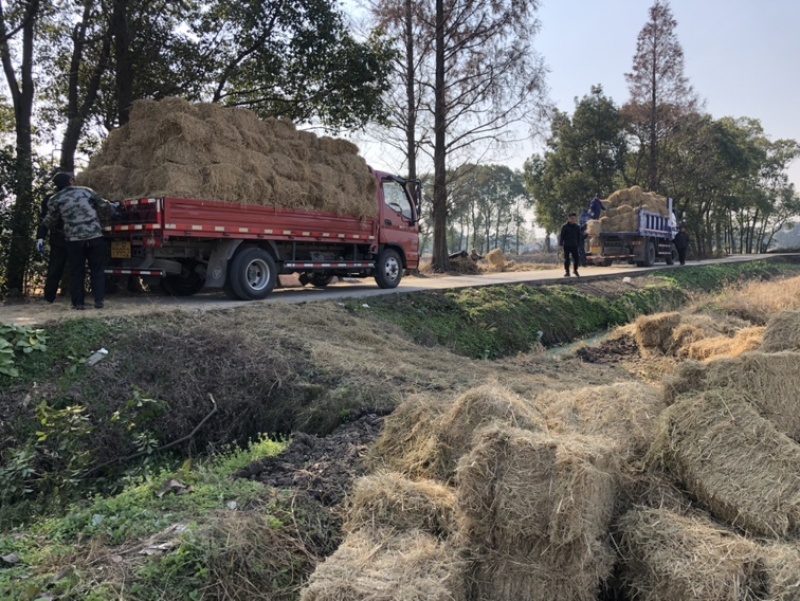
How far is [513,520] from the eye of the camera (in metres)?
2.89

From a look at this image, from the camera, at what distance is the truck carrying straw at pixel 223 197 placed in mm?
9516

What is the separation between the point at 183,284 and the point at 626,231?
17269mm

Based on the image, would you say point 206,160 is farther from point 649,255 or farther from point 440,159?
point 649,255

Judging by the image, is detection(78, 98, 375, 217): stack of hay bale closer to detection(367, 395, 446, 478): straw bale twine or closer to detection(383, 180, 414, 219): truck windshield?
detection(383, 180, 414, 219): truck windshield

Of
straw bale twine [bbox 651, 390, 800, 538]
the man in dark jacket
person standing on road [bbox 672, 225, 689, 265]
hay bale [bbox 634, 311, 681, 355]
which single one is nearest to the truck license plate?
straw bale twine [bbox 651, 390, 800, 538]

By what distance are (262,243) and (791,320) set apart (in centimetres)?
828

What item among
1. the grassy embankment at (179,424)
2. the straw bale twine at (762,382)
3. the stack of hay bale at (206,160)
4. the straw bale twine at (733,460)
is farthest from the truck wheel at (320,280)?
the straw bale twine at (733,460)

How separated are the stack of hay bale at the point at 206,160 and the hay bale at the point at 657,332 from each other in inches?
249

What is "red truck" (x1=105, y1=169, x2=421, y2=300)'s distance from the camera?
944 centimetres

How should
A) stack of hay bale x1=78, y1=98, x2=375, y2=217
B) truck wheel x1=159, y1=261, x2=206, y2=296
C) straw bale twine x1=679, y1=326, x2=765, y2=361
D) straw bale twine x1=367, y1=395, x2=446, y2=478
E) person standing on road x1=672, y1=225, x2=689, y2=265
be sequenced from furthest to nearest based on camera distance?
1. person standing on road x1=672, y1=225, x2=689, y2=265
2. truck wheel x1=159, y1=261, x2=206, y2=296
3. stack of hay bale x1=78, y1=98, x2=375, y2=217
4. straw bale twine x1=679, y1=326, x2=765, y2=361
5. straw bale twine x1=367, y1=395, x2=446, y2=478

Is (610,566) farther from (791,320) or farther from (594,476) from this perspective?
(791,320)

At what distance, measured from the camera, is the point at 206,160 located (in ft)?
32.1

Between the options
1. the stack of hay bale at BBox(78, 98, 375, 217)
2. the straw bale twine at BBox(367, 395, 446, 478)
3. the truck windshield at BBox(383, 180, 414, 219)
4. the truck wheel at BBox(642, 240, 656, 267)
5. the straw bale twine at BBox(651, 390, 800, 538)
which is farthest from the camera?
the truck wheel at BBox(642, 240, 656, 267)

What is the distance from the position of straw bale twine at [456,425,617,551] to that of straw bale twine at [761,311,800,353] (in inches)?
190
